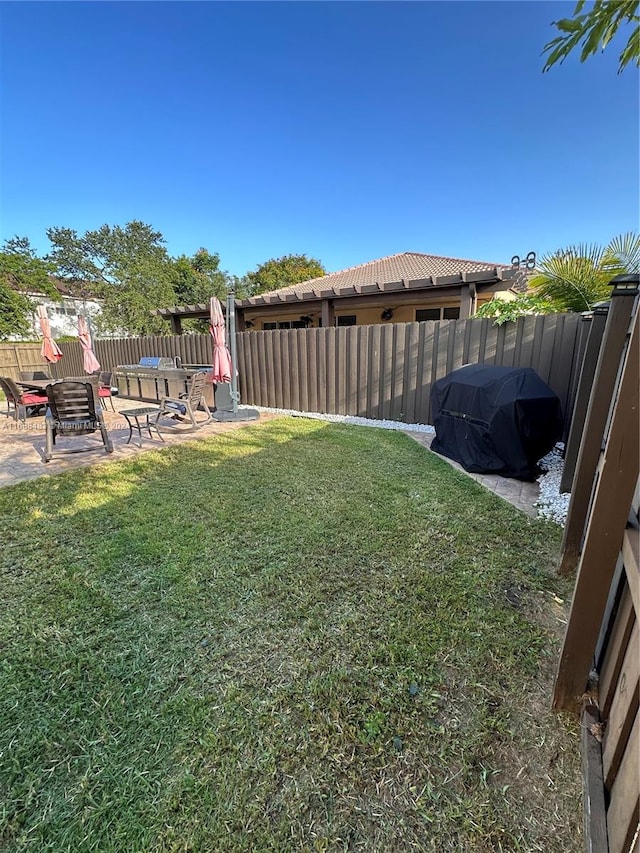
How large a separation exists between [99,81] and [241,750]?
11.5 metres

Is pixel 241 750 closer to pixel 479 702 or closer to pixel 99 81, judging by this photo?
pixel 479 702

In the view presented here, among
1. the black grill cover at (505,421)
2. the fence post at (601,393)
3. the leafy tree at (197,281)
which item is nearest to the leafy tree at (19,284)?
the leafy tree at (197,281)

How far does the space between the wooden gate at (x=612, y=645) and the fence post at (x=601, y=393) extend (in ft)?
3.44

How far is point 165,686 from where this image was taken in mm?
1705

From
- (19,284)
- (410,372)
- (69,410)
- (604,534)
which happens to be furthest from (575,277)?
(19,284)

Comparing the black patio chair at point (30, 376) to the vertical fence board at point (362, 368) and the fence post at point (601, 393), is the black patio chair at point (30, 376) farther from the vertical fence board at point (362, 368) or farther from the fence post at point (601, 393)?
the fence post at point (601, 393)

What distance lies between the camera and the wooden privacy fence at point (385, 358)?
5.66m

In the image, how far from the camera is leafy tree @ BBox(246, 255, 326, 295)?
30844 mm

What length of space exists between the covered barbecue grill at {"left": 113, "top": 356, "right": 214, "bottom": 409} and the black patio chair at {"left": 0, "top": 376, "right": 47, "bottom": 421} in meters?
2.57

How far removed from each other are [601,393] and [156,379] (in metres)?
9.59

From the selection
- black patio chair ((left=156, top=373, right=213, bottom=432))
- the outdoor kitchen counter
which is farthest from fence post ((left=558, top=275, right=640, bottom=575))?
the outdoor kitchen counter

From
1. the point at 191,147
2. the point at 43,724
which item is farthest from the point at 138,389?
the point at 43,724

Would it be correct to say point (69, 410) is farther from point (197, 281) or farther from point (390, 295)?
point (197, 281)

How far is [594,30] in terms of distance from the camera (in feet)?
5.57
